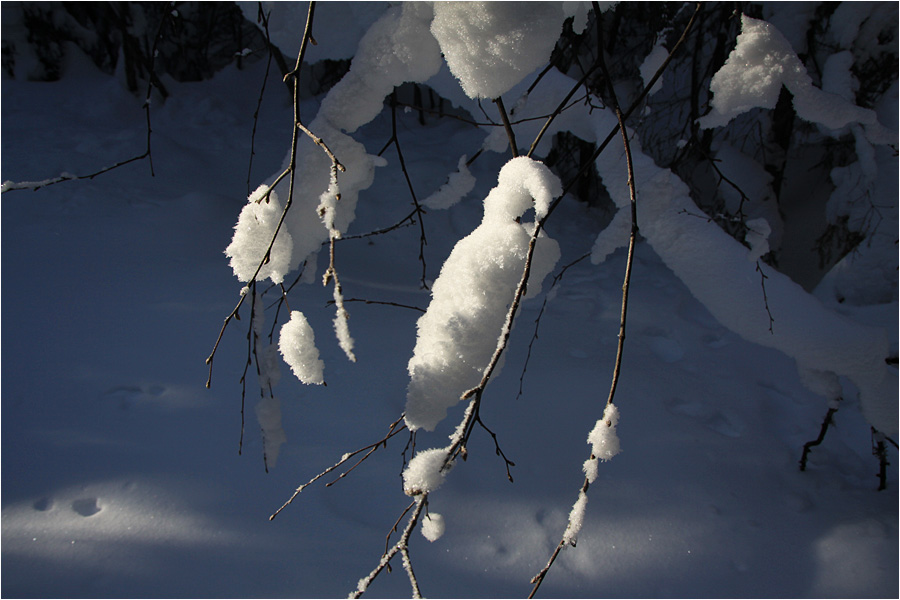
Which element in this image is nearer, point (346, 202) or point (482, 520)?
point (346, 202)

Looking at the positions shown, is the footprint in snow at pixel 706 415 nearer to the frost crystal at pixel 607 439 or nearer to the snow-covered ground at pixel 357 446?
the snow-covered ground at pixel 357 446

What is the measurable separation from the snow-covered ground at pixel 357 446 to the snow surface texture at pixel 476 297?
892 millimetres

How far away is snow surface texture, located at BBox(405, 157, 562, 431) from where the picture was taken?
26.1 inches

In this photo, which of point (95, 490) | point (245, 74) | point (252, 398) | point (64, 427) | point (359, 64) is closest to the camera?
point (359, 64)

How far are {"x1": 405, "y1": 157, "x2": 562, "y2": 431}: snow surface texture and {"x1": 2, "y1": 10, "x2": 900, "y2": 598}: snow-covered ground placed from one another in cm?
89

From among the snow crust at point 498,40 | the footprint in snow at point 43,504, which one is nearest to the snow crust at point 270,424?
the snow crust at point 498,40

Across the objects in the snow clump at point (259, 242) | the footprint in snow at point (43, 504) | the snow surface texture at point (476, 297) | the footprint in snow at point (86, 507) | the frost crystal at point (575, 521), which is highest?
the snow clump at point (259, 242)

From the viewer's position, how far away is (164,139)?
477 centimetres

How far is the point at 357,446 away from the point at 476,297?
1222 mm

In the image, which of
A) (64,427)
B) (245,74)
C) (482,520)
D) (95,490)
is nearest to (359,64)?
(482,520)

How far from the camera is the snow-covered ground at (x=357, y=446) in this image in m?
1.35

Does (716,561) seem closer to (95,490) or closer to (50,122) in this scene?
(95,490)

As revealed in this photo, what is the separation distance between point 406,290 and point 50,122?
4109 millimetres

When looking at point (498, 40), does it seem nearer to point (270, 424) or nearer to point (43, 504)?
point (270, 424)
